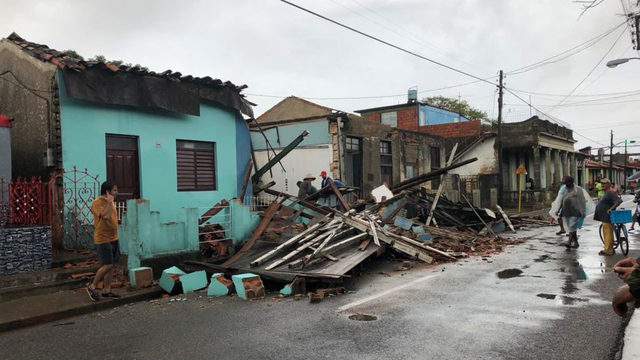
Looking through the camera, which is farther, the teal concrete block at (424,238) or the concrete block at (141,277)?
the teal concrete block at (424,238)

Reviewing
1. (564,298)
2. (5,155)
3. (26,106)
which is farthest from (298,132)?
(564,298)

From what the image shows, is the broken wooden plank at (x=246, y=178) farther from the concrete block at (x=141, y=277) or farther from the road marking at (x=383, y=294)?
the road marking at (x=383, y=294)

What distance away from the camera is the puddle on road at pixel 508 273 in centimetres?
901

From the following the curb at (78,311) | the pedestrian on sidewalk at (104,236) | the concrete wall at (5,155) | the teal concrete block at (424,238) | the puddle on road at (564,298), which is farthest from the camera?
the teal concrete block at (424,238)

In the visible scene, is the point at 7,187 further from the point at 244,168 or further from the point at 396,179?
the point at 396,179

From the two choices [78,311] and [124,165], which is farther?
[124,165]

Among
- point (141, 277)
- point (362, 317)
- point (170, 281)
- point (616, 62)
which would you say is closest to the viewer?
point (362, 317)

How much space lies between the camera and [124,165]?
1249cm

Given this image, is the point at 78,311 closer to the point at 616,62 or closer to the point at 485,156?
the point at 616,62

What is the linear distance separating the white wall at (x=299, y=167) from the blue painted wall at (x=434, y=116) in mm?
23990

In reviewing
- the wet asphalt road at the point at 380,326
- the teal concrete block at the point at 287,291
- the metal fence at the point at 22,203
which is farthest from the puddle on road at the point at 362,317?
the metal fence at the point at 22,203

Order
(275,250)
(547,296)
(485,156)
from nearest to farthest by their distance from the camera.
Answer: (547,296)
(275,250)
(485,156)

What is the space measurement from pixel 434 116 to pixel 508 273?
3757 cm

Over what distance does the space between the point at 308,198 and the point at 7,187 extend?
788cm
